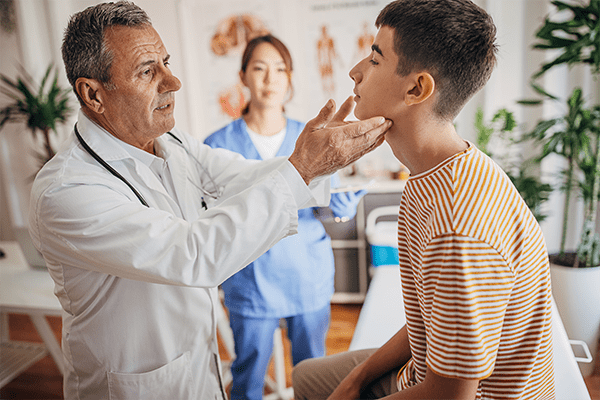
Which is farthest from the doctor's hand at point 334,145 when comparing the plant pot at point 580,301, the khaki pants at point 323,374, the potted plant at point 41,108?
the potted plant at point 41,108

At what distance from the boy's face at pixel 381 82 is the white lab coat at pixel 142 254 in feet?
0.77

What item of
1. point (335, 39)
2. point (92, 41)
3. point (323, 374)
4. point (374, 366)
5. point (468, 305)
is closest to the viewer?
point (468, 305)

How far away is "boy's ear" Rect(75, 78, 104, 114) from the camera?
3.04ft

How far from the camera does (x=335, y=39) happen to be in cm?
303

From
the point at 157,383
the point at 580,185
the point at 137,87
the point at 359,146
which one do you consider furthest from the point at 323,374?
the point at 580,185

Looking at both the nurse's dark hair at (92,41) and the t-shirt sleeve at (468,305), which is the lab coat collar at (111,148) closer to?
the nurse's dark hair at (92,41)

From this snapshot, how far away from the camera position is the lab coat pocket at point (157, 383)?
0.95 meters

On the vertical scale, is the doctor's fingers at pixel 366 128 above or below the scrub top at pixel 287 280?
above

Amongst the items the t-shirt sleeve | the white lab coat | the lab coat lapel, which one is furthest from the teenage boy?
the lab coat lapel

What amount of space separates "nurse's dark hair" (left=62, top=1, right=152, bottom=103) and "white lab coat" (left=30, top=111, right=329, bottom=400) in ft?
0.45

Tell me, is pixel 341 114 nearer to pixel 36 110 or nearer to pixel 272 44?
pixel 272 44

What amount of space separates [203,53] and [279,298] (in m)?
2.35

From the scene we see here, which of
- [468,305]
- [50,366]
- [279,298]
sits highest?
[468,305]

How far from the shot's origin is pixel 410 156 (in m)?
0.89
